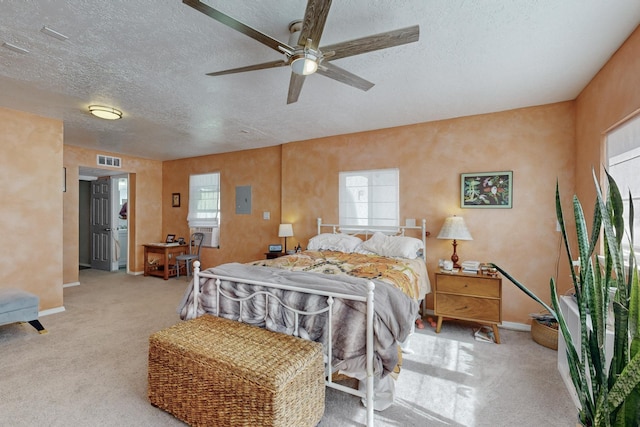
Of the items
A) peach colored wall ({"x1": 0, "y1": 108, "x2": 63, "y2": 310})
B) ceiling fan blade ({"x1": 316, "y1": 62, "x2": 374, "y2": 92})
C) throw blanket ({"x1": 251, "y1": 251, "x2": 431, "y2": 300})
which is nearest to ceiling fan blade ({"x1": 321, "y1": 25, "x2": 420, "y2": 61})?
ceiling fan blade ({"x1": 316, "y1": 62, "x2": 374, "y2": 92})

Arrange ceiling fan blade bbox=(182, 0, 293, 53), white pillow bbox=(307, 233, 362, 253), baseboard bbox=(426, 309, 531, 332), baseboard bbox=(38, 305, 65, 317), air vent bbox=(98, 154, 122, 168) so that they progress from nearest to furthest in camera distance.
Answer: ceiling fan blade bbox=(182, 0, 293, 53) < baseboard bbox=(426, 309, 531, 332) < baseboard bbox=(38, 305, 65, 317) < white pillow bbox=(307, 233, 362, 253) < air vent bbox=(98, 154, 122, 168)

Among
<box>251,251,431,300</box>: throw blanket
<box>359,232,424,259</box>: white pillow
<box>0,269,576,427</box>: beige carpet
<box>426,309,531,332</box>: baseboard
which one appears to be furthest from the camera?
<box>359,232,424,259</box>: white pillow

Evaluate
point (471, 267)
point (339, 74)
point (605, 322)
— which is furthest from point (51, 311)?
point (605, 322)

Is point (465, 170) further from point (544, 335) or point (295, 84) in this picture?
point (295, 84)

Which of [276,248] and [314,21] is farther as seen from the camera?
[276,248]

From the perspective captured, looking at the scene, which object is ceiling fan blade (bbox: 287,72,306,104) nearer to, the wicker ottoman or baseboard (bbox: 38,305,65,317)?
the wicker ottoman

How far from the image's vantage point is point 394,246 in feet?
11.5

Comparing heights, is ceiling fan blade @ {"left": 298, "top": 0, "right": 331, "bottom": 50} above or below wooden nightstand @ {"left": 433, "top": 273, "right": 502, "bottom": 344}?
above

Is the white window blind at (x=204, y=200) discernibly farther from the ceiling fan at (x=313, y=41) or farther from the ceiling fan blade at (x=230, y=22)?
the ceiling fan blade at (x=230, y=22)

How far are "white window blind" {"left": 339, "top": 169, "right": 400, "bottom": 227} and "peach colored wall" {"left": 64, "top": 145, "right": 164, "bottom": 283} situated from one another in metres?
4.53

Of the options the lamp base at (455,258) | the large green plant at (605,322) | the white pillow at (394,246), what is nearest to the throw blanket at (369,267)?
the white pillow at (394,246)

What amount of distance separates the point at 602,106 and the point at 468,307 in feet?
7.06

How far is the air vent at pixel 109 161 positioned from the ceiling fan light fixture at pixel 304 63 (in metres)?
5.47

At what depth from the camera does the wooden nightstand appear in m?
2.96
